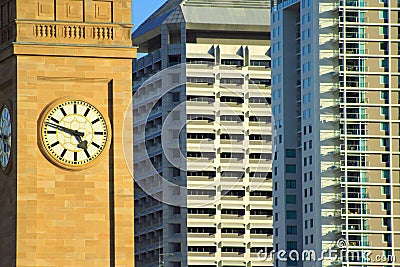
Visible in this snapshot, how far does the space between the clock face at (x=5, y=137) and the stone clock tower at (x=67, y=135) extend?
47mm

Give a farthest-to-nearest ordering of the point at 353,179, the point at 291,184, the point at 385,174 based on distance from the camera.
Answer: the point at 291,184, the point at 385,174, the point at 353,179

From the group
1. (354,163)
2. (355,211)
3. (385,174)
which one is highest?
(354,163)

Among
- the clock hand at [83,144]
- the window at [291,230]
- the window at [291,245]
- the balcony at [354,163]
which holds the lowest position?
the window at [291,245]

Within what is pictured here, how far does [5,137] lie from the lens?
62094mm

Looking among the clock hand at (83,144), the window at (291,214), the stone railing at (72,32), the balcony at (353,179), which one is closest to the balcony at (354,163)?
the balcony at (353,179)

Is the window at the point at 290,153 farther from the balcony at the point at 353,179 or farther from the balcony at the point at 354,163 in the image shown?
the balcony at the point at 353,179

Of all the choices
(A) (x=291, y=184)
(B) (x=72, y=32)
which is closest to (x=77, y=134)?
(B) (x=72, y=32)

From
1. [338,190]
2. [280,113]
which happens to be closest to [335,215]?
[338,190]

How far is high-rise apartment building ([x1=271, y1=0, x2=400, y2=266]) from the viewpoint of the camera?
18350 centimetres

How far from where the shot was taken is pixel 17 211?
2386 inches

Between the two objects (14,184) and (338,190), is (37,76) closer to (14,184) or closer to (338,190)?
(14,184)

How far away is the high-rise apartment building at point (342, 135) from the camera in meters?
184

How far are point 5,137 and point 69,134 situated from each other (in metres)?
2.89

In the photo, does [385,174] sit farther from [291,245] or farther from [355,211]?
[291,245]
